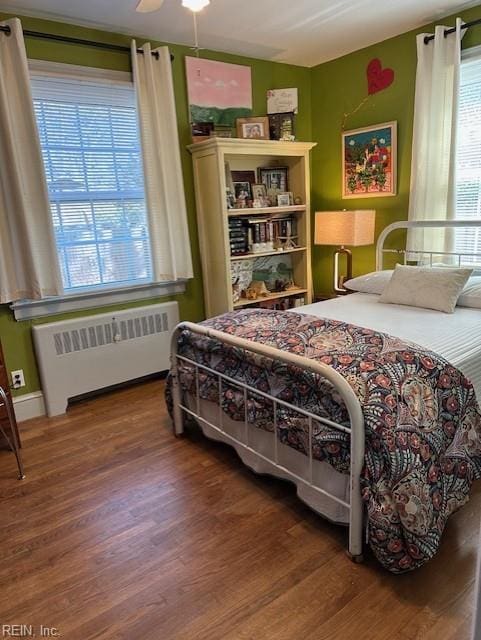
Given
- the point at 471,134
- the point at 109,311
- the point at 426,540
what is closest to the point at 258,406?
the point at 426,540

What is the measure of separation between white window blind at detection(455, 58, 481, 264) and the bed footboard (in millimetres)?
1999

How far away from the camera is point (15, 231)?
267 centimetres

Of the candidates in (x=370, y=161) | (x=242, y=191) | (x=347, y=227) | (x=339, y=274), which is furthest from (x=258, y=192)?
(x=339, y=274)

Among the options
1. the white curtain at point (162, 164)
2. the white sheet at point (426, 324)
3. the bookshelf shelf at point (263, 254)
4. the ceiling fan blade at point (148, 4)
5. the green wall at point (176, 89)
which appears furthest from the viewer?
the bookshelf shelf at point (263, 254)

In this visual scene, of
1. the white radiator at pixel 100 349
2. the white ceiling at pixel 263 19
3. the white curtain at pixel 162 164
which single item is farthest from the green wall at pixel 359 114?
the white radiator at pixel 100 349

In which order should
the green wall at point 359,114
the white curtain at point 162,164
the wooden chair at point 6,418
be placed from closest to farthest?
the wooden chair at point 6,418, the white curtain at point 162,164, the green wall at point 359,114

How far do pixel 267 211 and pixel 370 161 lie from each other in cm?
93

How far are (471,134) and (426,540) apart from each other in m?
2.67

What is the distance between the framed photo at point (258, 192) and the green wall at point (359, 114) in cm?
67

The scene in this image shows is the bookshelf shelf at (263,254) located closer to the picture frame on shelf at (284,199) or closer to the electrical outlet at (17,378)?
the picture frame on shelf at (284,199)

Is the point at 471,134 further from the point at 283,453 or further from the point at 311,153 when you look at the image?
the point at 283,453

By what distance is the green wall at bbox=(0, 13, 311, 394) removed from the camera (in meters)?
2.78

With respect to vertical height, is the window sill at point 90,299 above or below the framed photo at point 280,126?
below

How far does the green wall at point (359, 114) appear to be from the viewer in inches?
128
